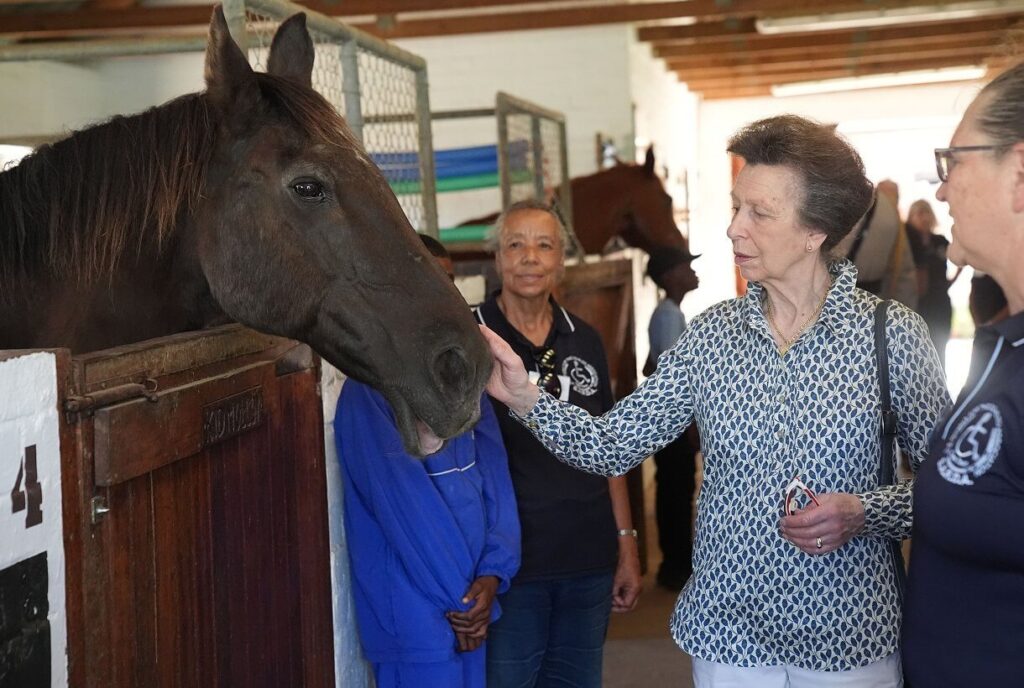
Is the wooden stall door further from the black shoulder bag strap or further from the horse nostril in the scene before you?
the black shoulder bag strap

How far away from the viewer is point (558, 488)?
2.66 metres

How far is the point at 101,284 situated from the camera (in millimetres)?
2121

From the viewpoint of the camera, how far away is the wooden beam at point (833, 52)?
1240 cm

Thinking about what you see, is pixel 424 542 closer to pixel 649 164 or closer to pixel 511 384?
pixel 511 384

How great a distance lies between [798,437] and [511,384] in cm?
53

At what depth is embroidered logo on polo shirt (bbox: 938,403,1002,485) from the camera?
4.36 feet

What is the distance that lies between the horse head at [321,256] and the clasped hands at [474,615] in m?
0.48

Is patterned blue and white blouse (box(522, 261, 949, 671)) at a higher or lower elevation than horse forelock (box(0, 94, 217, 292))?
lower

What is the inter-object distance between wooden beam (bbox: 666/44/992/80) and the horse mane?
1162 cm

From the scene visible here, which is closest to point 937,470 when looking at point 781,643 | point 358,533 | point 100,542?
point 781,643

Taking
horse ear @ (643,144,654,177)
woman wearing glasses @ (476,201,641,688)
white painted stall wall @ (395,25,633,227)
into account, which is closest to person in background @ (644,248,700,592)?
woman wearing glasses @ (476,201,641,688)

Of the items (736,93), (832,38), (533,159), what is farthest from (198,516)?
(736,93)

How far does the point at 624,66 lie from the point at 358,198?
25.0ft

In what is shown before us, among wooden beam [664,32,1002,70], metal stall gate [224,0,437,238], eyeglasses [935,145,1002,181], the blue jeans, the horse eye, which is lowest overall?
the blue jeans
